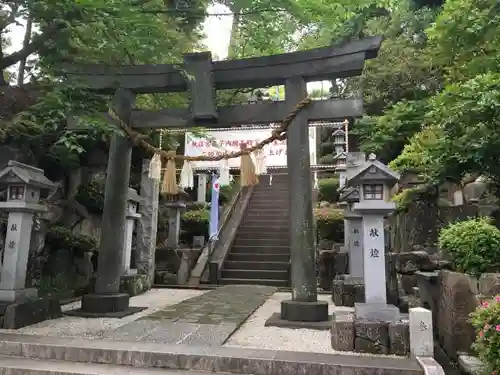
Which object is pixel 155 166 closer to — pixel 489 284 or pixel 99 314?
pixel 99 314

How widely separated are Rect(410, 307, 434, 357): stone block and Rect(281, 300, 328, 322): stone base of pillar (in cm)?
206

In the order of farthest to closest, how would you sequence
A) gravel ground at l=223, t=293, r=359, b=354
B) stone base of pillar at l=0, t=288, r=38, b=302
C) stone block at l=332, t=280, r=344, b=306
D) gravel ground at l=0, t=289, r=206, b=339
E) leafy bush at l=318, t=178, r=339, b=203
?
leafy bush at l=318, t=178, r=339, b=203 < stone block at l=332, t=280, r=344, b=306 < stone base of pillar at l=0, t=288, r=38, b=302 < gravel ground at l=0, t=289, r=206, b=339 < gravel ground at l=223, t=293, r=359, b=354

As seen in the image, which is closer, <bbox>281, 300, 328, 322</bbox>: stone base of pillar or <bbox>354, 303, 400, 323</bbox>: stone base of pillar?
<bbox>354, 303, 400, 323</bbox>: stone base of pillar

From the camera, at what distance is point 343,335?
5.19 metres

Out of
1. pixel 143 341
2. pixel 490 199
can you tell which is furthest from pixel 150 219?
pixel 490 199

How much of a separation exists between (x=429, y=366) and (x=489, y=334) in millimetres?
735

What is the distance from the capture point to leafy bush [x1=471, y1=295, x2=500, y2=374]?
3.80 metres

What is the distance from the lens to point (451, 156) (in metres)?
7.61

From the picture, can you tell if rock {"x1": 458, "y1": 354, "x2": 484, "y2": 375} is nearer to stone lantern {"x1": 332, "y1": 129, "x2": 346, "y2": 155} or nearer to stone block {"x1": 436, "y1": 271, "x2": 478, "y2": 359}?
stone block {"x1": 436, "y1": 271, "x2": 478, "y2": 359}

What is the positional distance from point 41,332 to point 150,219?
6.15m

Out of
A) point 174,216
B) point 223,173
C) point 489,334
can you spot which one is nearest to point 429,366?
point 489,334

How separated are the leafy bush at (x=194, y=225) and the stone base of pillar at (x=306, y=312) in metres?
9.68

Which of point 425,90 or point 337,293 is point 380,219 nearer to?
point 337,293

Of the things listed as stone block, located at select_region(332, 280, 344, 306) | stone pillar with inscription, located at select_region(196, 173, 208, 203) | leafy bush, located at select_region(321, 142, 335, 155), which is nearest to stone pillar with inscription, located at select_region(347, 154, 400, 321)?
stone block, located at select_region(332, 280, 344, 306)
